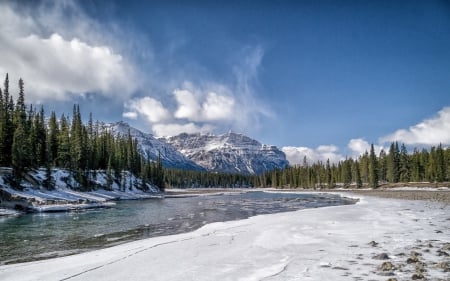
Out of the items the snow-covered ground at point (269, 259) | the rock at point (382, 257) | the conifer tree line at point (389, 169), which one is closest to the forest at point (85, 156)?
the conifer tree line at point (389, 169)

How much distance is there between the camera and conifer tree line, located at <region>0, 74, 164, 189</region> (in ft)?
236

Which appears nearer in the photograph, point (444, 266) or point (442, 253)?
point (444, 266)

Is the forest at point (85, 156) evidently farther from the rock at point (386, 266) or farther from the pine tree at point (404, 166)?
the rock at point (386, 266)

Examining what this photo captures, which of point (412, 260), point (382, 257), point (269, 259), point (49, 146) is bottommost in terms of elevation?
point (269, 259)

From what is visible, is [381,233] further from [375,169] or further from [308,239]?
[375,169]

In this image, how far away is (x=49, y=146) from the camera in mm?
85188

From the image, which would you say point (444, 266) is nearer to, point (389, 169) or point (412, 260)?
point (412, 260)

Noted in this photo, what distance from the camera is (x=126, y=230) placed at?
2728cm

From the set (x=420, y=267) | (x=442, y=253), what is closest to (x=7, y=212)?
(x=420, y=267)

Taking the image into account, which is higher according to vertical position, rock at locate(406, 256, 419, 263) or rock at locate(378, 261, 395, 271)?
rock at locate(378, 261, 395, 271)

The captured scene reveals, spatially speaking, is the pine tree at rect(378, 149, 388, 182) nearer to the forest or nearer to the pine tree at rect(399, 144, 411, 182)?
the forest

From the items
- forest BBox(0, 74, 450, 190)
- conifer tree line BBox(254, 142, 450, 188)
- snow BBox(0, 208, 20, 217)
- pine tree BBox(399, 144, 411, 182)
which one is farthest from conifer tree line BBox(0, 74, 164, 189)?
pine tree BBox(399, 144, 411, 182)

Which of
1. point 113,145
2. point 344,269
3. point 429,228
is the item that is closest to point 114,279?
point 344,269

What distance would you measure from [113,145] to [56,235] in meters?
102
